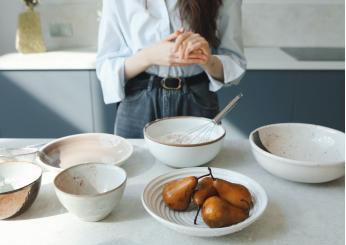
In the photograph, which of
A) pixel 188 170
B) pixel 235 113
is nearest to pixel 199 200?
pixel 188 170

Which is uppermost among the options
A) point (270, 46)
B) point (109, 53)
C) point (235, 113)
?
point (109, 53)

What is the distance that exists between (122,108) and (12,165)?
52 cm

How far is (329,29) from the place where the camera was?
86.7 inches

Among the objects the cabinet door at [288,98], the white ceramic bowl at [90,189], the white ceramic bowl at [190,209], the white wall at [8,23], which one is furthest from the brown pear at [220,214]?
the white wall at [8,23]

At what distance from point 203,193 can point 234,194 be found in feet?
0.17

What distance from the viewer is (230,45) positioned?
1187 mm

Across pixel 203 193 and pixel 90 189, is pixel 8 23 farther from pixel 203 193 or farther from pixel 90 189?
pixel 203 193

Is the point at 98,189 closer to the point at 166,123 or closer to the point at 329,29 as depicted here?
the point at 166,123

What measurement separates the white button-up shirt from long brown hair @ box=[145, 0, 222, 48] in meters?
0.02

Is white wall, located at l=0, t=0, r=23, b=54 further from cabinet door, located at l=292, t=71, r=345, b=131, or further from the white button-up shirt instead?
cabinet door, located at l=292, t=71, r=345, b=131

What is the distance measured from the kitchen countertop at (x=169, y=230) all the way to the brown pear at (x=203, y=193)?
64mm

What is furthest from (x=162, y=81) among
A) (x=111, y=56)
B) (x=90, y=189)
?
(x=90, y=189)

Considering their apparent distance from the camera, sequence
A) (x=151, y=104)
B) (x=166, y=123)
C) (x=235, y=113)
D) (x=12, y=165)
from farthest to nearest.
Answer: (x=235, y=113) < (x=151, y=104) < (x=166, y=123) < (x=12, y=165)

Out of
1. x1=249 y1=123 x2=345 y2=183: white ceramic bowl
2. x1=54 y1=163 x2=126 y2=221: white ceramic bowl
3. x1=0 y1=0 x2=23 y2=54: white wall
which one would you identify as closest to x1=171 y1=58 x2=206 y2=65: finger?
x1=249 y1=123 x2=345 y2=183: white ceramic bowl
